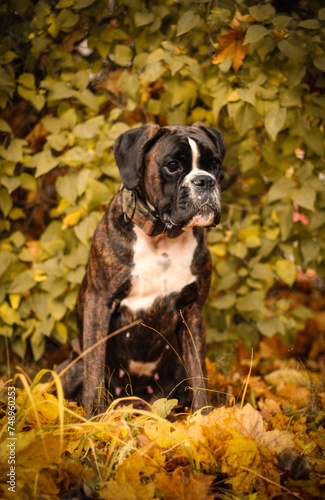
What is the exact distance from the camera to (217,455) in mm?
1774

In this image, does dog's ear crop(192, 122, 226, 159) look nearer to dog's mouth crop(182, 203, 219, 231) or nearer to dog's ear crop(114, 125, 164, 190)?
dog's ear crop(114, 125, 164, 190)

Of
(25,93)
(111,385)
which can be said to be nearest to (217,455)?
(111,385)

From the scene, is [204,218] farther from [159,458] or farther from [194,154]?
[159,458]

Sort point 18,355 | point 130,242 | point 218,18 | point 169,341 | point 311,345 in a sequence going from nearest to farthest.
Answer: point 130,242, point 169,341, point 218,18, point 18,355, point 311,345

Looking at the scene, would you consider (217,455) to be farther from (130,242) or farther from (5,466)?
(130,242)

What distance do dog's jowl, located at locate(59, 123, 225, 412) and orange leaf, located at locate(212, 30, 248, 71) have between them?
635 millimetres

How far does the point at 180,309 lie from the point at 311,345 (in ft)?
7.65

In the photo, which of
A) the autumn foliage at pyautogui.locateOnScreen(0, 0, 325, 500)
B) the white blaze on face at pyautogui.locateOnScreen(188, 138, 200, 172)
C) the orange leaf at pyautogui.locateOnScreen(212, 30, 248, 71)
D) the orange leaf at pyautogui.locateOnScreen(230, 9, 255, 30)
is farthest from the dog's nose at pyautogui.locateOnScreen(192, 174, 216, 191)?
the orange leaf at pyautogui.locateOnScreen(230, 9, 255, 30)

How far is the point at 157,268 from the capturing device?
2379 mm

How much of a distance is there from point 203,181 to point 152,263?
1.62ft

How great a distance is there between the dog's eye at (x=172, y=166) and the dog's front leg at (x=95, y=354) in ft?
2.38

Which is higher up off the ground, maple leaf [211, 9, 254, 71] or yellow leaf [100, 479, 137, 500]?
→ maple leaf [211, 9, 254, 71]

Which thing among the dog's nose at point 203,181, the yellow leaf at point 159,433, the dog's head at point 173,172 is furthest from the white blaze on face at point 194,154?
the yellow leaf at point 159,433

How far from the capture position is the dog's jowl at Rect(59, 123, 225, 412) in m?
2.25
